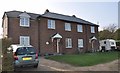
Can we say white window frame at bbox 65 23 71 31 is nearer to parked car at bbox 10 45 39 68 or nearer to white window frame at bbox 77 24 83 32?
white window frame at bbox 77 24 83 32

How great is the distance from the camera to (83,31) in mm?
38281

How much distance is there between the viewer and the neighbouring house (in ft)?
92.9

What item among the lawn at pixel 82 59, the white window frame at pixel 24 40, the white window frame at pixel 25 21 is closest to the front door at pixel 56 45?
the white window frame at pixel 24 40

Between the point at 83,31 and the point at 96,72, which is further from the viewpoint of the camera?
the point at 83,31

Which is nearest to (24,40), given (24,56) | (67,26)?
(67,26)

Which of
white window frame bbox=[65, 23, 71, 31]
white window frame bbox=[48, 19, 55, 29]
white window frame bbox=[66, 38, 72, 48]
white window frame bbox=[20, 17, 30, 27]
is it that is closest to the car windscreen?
white window frame bbox=[20, 17, 30, 27]

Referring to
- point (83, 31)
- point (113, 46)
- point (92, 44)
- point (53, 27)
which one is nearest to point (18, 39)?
point (53, 27)

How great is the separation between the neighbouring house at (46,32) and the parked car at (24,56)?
13036mm

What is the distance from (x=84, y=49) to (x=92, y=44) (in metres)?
3.56

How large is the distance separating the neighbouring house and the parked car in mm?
13036

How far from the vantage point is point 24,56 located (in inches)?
559

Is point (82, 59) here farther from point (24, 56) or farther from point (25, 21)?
point (25, 21)

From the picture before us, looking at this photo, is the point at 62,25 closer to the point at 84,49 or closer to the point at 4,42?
the point at 84,49

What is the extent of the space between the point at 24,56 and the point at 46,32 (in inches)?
674
